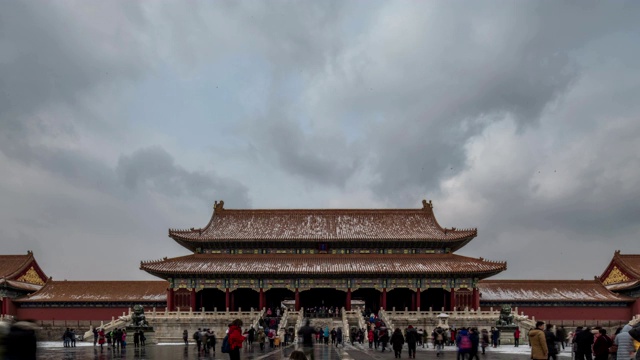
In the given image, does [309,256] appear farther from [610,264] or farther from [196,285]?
[610,264]

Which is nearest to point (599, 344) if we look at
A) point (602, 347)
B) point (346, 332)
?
point (602, 347)

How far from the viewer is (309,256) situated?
61.7 meters

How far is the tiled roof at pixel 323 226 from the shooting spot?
61.5m

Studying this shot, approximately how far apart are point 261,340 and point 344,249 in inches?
912

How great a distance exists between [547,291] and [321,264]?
1988 centimetres

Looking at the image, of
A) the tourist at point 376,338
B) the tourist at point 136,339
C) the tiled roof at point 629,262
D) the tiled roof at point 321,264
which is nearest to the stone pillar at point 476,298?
the tiled roof at point 321,264

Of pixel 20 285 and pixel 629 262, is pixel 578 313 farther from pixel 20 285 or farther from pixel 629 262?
pixel 20 285

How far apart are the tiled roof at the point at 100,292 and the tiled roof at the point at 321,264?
14.4 feet

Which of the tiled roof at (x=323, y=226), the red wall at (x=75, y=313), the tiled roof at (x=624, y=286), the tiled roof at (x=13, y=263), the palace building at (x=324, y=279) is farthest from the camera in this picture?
the tiled roof at (x=13, y=263)

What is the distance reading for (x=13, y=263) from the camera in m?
66.6

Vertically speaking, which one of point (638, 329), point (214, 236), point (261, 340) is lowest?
point (261, 340)

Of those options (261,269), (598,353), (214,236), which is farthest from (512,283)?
(598,353)

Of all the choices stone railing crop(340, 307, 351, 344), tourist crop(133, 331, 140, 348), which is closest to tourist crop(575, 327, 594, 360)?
stone railing crop(340, 307, 351, 344)

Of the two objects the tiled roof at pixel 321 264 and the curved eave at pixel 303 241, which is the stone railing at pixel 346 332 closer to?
the tiled roof at pixel 321 264
